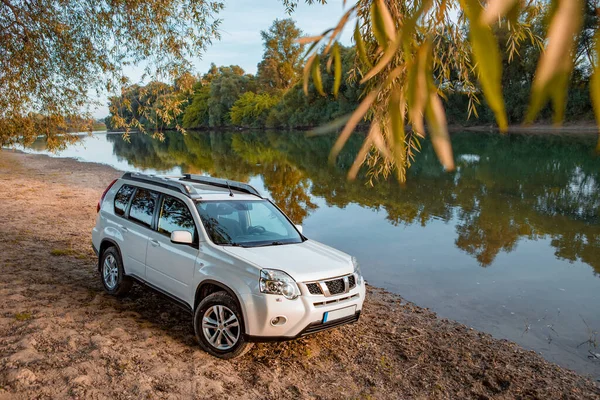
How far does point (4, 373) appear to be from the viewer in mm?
4305

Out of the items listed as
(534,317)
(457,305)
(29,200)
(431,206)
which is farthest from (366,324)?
(29,200)

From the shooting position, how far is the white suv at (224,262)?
4.84 m

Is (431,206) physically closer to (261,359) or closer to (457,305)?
(457,305)

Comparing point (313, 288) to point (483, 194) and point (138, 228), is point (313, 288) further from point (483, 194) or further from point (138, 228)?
point (483, 194)

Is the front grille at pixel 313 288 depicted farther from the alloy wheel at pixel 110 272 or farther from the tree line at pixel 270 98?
the tree line at pixel 270 98

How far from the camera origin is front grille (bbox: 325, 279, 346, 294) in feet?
16.9

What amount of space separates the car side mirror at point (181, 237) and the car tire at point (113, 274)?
167 centimetres

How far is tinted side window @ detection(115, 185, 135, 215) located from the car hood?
7.89 ft

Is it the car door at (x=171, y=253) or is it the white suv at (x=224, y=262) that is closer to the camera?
the white suv at (x=224, y=262)

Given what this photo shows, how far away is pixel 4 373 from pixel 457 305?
6.95 metres

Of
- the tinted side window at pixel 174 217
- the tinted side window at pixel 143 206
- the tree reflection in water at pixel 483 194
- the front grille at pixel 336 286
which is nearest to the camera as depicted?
the front grille at pixel 336 286

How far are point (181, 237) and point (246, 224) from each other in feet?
3.43

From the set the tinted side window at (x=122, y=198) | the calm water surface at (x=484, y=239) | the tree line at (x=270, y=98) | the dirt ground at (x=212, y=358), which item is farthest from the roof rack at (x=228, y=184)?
the tree line at (x=270, y=98)

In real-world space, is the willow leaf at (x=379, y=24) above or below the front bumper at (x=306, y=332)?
above
